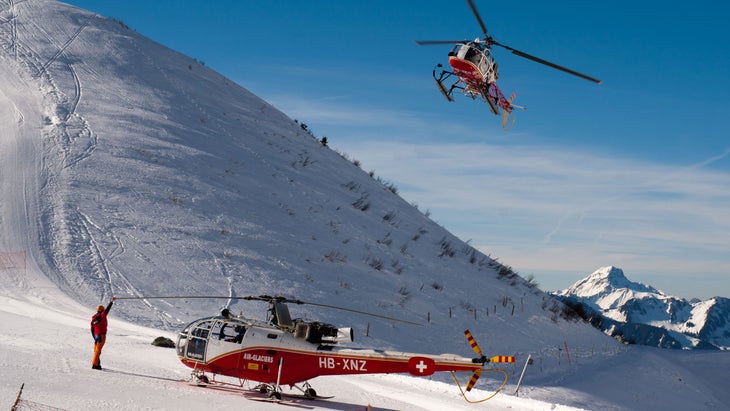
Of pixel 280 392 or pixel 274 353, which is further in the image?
pixel 274 353

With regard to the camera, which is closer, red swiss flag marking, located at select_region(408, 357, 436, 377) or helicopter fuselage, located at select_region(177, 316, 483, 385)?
red swiss flag marking, located at select_region(408, 357, 436, 377)

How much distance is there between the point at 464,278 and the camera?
38.8 meters

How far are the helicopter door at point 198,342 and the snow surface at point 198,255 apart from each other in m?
0.82

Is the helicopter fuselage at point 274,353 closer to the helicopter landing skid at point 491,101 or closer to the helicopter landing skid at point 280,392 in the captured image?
the helicopter landing skid at point 280,392

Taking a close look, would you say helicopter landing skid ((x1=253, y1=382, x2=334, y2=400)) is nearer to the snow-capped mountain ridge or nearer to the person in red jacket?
the person in red jacket

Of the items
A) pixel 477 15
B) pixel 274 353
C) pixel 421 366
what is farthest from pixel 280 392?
pixel 477 15

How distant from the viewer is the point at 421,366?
14109mm

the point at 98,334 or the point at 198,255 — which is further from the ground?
the point at 198,255

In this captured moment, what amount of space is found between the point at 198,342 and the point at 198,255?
43.9 feet

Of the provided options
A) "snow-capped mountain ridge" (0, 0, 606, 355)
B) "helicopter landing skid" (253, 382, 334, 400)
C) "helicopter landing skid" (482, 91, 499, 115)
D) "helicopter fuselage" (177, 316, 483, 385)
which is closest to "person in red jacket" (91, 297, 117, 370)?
"helicopter fuselage" (177, 316, 483, 385)

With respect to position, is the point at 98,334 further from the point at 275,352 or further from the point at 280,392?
the point at 280,392

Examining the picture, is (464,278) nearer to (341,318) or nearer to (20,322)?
(341,318)

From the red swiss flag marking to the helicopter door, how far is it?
4855 millimetres

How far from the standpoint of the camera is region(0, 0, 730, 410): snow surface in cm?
1792
